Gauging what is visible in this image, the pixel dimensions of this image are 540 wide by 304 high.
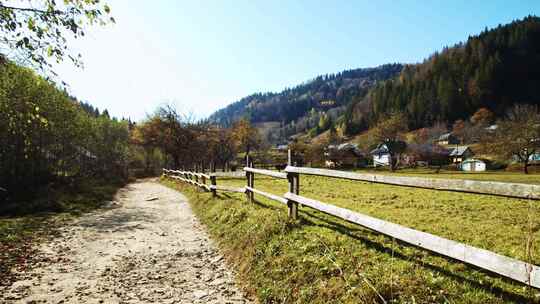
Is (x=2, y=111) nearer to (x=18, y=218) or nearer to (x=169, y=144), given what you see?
(x=18, y=218)

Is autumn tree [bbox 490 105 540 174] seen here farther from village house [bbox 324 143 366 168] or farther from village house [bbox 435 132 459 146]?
village house [bbox 435 132 459 146]

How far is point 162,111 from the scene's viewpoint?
1681 inches

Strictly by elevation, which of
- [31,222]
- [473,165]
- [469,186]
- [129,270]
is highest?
[469,186]

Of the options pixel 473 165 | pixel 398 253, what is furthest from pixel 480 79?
pixel 398 253

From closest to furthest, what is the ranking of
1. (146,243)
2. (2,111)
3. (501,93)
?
(146,243)
(2,111)
(501,93)

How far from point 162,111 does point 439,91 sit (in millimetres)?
115249

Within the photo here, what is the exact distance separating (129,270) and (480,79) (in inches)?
5582

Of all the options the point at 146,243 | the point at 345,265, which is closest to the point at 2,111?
the point at 146,243

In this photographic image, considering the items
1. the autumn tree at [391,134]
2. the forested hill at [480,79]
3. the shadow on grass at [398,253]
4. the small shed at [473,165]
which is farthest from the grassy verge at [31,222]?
the forested hill at [480,79]

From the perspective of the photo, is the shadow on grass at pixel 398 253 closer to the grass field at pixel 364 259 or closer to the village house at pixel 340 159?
the grass field at pixel 364 259

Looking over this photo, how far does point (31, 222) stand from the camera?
35.0 ft

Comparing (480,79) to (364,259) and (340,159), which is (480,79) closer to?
(340,159)

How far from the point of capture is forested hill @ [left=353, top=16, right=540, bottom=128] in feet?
383

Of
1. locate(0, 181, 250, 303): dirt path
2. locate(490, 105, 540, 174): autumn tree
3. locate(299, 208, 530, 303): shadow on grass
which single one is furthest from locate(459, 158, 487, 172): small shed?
locate(0, 181, 250, 303): dirt path
